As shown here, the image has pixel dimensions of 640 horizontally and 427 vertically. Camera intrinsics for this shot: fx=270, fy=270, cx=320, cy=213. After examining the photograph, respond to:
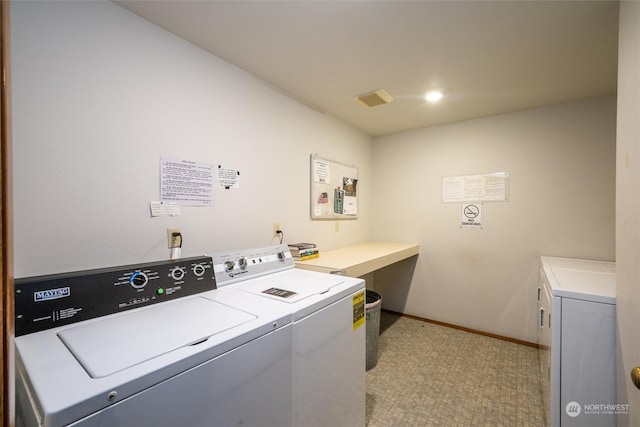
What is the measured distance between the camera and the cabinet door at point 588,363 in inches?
47.9

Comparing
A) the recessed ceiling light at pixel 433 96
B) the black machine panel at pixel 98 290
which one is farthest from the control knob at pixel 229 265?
the recessed ceiling light at pixel 433 96

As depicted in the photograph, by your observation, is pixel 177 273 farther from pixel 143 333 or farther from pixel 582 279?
pixel 582 279

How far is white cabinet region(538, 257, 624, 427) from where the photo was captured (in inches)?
48.0

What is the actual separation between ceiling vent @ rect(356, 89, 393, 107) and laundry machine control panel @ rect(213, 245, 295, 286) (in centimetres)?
142

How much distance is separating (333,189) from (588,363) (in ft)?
6.84

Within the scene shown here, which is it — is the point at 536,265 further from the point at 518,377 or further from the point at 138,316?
the point at 138,316

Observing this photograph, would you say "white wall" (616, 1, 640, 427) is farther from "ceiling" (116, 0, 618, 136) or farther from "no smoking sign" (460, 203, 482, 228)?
"no smoking sign" (460, 203, 482, 228)

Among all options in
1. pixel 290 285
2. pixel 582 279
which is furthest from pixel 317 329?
pixel 582 279

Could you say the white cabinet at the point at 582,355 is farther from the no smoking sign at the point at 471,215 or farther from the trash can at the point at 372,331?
the no smoking sign at the point at 471,215

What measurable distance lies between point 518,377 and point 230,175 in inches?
104

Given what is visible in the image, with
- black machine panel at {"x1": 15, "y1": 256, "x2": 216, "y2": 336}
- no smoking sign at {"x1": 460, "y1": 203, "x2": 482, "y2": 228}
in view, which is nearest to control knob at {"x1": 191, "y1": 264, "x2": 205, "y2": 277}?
black machine panel at {"x1": 15, "y1": 256, "x2": 216, "y2": 336}

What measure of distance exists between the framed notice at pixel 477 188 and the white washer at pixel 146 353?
251 cm

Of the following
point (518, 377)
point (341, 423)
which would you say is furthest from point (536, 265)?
point (341, 423)

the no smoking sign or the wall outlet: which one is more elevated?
the no smoking sign
